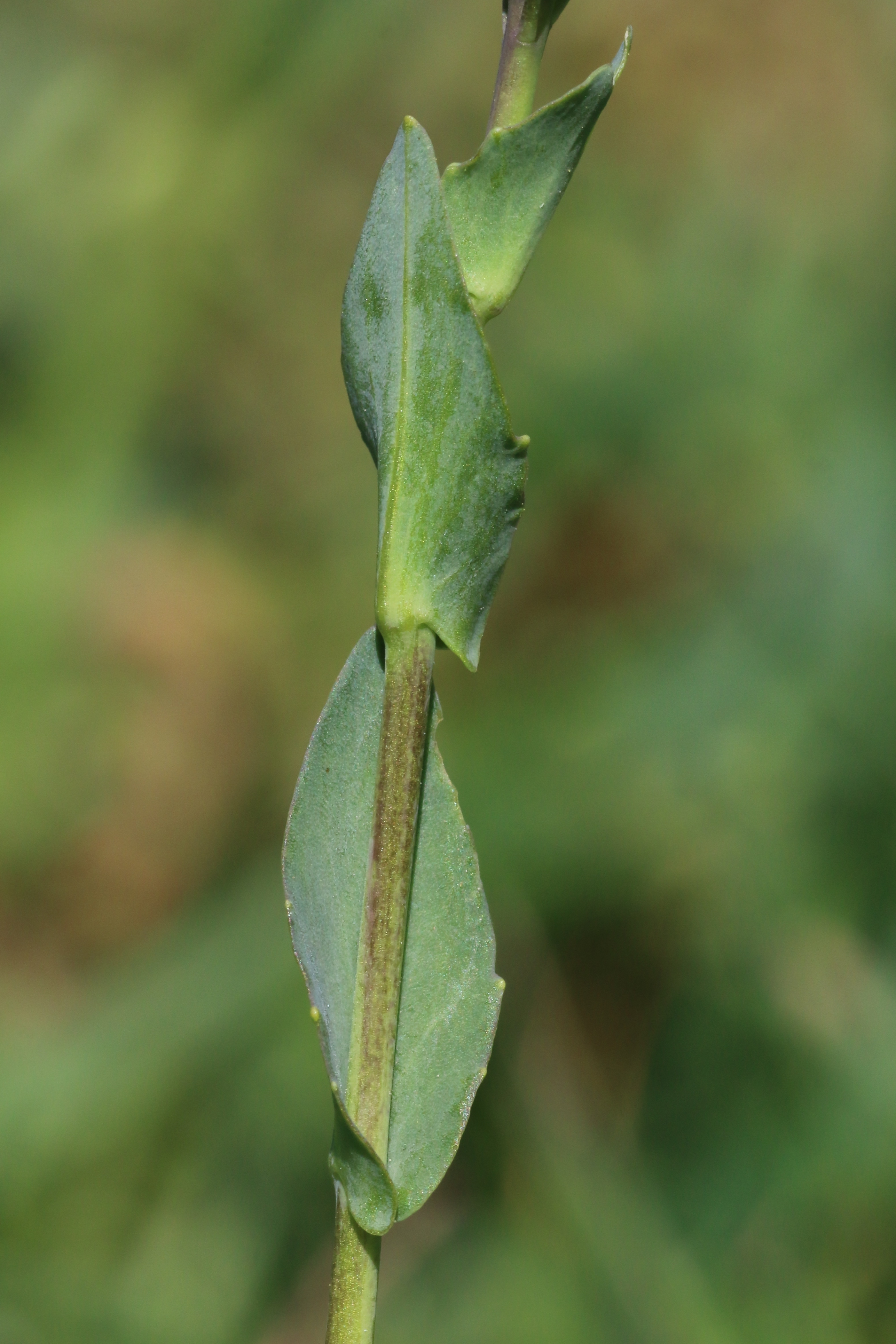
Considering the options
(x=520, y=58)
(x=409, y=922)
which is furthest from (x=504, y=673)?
(x=520, y=58)

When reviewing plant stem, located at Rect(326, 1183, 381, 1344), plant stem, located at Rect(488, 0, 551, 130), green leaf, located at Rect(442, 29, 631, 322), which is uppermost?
plant stem, located at Rect(488, 0, 551, 130)

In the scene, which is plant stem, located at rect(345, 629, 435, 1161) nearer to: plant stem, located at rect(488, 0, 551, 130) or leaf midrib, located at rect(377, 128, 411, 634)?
leaf midrib, located at rect(377, 128, 411, 634)

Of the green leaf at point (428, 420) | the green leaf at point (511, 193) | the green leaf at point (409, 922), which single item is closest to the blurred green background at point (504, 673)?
the green leaf at point (409, 922)

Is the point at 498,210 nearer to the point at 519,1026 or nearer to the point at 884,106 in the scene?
the point at 519,1026

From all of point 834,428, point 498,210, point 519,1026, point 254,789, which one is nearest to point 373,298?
point 498,210

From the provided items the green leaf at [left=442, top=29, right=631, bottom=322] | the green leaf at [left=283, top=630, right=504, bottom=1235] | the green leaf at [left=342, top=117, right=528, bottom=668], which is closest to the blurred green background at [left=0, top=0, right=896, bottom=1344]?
the green leaf at [left=283, top=630, right=504, bottom=1235]

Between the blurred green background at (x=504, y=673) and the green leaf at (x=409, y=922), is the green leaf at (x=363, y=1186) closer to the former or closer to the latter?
the green leaf at (x=409, y=922)

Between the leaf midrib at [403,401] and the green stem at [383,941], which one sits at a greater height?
the leaf midrib at [403,401]
